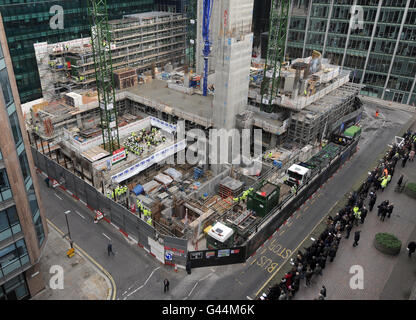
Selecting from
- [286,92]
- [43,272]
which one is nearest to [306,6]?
[286,92]

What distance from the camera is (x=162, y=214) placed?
34750mm

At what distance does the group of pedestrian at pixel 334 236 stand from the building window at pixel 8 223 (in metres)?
19.4

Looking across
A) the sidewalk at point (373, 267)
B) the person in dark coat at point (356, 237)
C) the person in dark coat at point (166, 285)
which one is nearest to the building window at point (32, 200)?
the person in dark coat at point (166, 285)

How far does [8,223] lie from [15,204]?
4.56 feet

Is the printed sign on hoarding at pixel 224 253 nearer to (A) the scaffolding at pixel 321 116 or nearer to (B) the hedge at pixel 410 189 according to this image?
(B) the hedge at pixel 410 189

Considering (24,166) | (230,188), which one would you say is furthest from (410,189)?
(24,166)

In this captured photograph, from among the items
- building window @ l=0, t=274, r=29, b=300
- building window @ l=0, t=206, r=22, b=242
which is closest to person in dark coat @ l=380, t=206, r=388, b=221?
building window @ l=0, t=206, r=22, b=242

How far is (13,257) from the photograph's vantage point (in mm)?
24172

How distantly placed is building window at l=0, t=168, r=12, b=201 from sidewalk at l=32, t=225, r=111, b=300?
10355 millimetres

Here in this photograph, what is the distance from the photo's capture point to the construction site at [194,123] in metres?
36.1

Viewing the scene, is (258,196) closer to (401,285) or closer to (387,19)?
(401,285)

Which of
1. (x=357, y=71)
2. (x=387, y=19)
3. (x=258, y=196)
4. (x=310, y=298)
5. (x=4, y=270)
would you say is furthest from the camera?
(x=357, y=71)

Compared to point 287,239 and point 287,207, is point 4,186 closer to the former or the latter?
point 287,239

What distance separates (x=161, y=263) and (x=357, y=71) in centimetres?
6409
